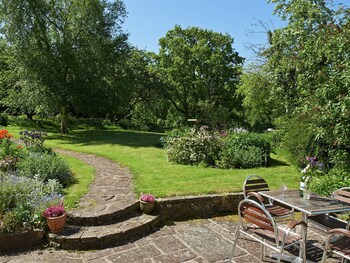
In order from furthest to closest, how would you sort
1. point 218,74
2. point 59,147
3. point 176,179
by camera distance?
point 218,74 → point 59,147 → point 176,179

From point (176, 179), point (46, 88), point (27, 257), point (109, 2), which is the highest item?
point (109, 2)

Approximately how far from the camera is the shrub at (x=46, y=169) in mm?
6176

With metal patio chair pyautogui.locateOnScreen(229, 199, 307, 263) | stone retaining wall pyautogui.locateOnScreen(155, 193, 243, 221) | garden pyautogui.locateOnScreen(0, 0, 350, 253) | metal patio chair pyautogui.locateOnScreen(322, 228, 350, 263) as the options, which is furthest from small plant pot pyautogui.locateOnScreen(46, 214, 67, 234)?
metal patio chair pyautogui.locateOnScreen(322, 228, 350, 263)

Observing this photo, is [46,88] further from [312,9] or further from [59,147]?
[312,9]

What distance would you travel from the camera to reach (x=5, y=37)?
54.6 feet

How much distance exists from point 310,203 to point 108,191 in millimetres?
4012

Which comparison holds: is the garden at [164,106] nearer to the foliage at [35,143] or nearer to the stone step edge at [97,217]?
the foliage at [35,143]

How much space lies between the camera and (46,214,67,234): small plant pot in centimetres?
436

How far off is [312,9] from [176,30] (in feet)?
81.0

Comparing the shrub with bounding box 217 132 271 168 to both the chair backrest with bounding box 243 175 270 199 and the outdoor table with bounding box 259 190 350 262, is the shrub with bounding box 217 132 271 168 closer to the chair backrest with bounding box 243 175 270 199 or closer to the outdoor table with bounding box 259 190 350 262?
the chair backrest with bounding box 243 175 270 199

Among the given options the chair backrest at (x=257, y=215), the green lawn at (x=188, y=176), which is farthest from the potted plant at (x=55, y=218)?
the chair backrest at (x=257, y=215)

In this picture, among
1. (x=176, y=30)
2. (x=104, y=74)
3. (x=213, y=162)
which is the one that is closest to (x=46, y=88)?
(x=104, y=74)

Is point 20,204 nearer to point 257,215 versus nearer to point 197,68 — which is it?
point 257,215

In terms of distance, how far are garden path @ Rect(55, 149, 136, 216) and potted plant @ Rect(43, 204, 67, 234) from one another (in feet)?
1.36
